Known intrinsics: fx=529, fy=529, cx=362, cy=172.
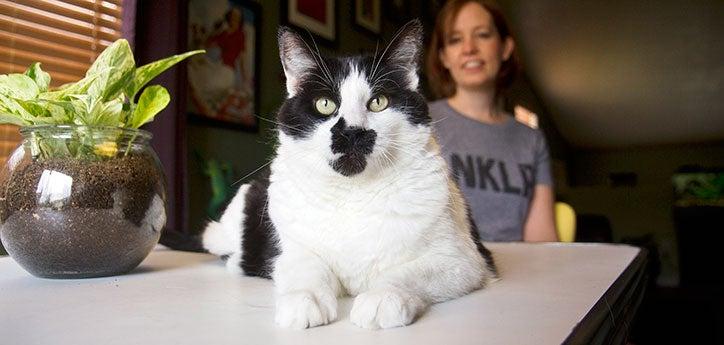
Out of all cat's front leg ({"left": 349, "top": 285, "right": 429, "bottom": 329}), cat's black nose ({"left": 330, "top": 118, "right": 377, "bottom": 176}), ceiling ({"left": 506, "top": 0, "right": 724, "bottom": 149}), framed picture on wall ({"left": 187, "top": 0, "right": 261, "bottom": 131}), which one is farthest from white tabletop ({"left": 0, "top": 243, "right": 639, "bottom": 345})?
ceiling ({"left": 506, "top": 0, "right": 724, "bottom": 149})

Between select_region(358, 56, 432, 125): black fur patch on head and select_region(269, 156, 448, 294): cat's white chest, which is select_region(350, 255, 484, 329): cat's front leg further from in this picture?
select_region(358, 56, 432, 125): black fur patch on head

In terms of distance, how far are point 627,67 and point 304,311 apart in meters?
6.52

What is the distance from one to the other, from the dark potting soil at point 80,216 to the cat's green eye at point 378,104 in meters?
0.34

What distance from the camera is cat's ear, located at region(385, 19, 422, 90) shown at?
2.49 feet

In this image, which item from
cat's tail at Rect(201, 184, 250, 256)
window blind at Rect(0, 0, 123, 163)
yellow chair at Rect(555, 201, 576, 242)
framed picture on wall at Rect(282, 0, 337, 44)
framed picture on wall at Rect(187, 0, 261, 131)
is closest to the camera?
cat's tail at Rect(201, 184, 250, 256)

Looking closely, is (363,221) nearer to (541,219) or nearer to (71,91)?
(71,91)

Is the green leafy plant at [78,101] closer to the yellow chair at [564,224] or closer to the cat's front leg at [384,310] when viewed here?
the cat's front leg at [384,310]

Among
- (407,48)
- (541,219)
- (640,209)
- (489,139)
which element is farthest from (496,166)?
(640,209)

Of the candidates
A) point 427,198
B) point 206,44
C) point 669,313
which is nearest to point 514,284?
point 427,198

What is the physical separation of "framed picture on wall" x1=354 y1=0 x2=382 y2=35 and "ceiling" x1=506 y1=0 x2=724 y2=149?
2.54 metres

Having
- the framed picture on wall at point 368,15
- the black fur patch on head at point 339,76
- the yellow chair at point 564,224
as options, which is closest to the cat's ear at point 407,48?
the black fur patch on head at point 339,76

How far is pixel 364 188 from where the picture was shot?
0.71 m

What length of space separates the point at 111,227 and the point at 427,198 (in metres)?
0.43

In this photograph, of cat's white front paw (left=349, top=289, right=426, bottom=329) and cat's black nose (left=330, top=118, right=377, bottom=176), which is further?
cat's black nose (left=330, top=118, right=377, bottom=176)
